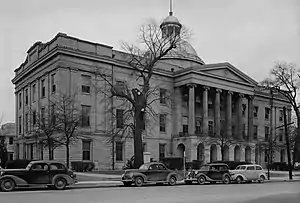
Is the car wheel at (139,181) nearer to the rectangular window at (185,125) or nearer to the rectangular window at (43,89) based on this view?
the rectangular window at (43,89)

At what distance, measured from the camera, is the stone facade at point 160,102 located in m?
53.3

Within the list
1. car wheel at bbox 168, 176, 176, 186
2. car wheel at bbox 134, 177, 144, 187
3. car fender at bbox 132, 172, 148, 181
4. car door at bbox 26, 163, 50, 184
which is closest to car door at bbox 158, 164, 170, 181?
car wheel at bbox 168, 176, 176, 186

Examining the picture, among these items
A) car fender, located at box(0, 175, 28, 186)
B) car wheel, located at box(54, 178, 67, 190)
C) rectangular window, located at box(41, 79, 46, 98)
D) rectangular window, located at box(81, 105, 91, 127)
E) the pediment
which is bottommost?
car wheel, located at box(54, 178, 67, 190)

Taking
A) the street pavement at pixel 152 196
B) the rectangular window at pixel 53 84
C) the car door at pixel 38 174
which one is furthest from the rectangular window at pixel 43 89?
the street pavement at pixel 152 196

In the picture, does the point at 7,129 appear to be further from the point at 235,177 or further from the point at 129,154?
the point at 235,177

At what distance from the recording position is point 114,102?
5762 cm

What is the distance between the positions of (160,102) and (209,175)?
3333cm

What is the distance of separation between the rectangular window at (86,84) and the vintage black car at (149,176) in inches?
1096

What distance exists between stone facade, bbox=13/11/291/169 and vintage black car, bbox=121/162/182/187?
21.6m

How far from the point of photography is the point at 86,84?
54.6m

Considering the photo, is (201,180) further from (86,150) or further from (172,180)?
(86,150)

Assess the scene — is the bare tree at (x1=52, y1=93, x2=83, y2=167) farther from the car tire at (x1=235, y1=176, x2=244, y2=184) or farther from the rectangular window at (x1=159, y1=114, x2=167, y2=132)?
the rectangular window at (x1=159, y1=114, x2=167, y2=132)

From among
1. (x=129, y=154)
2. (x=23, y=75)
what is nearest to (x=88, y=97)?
(x=129, y=154)

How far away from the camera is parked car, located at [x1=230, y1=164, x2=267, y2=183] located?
33.0 meters
